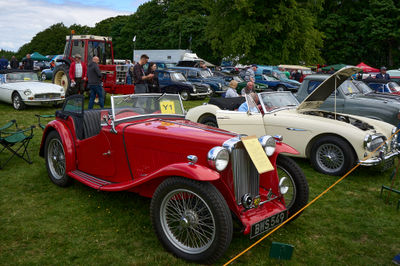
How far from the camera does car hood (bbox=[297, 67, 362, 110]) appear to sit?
662 cm

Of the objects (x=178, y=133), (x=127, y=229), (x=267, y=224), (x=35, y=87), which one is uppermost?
(x=35, y=87)

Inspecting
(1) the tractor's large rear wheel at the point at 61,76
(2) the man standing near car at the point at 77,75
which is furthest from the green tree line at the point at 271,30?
(2) the man standing near car at the point at 77,75

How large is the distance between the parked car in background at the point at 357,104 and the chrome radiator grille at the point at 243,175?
5589mm

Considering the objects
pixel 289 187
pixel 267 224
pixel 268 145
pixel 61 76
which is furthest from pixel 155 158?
pixel 61 76

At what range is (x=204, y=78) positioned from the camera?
1877 cm

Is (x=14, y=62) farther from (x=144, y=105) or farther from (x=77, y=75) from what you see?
(x=144, y=105)

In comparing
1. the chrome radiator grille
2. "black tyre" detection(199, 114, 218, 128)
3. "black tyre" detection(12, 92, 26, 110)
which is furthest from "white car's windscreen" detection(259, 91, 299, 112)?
"black tyre" detection(12, 92, 26, 110)

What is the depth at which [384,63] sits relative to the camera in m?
40.0

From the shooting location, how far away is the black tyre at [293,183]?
13.2 ft

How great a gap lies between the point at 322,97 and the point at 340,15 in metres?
37.8

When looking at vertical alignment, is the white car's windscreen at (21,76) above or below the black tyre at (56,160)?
above

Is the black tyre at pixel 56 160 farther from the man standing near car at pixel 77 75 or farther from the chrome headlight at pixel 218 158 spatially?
the man standing near car at pixel 77 75

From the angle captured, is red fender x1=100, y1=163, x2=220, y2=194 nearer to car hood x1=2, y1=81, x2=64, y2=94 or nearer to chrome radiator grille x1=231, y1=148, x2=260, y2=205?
chrome radiator grille x1=231, y1=148, x2=260, y2=205

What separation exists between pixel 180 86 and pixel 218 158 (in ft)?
44.6
